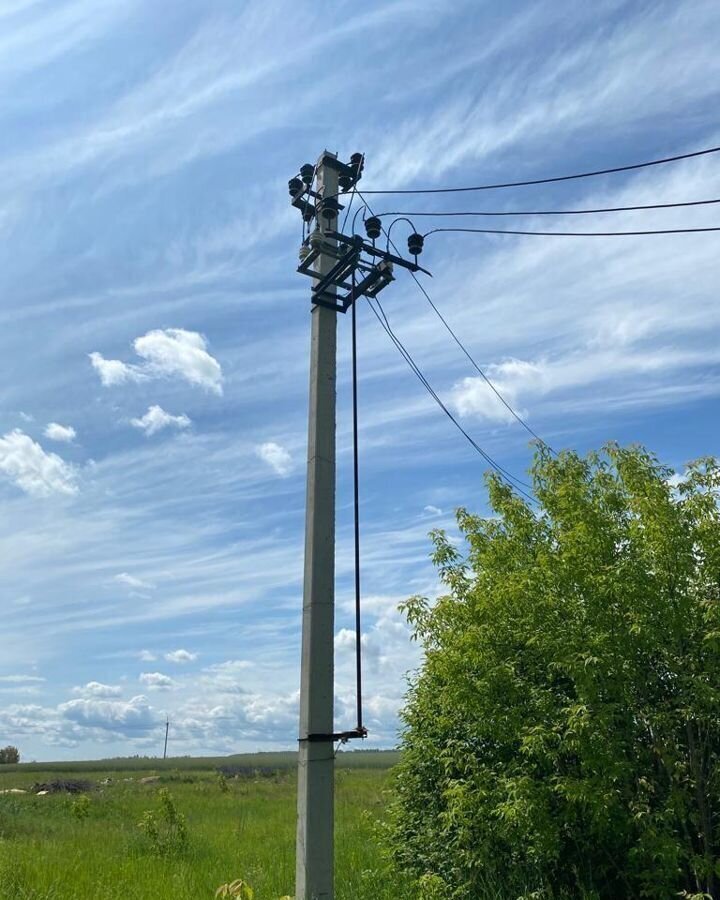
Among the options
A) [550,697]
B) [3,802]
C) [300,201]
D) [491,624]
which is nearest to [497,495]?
[491,624]

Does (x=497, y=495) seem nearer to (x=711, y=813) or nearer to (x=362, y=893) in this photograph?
(x=711, y=813)

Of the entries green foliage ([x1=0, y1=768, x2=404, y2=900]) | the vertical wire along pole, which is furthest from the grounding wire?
green foliage ([x1=0, y1=768, x2=404, y2=900])

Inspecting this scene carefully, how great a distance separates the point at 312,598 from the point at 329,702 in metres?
0.97

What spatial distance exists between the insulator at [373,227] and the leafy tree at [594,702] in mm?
3767

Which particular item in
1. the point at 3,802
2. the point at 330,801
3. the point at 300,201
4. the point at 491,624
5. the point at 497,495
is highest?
the point at 300,201

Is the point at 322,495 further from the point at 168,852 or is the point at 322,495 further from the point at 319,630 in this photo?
the point at 168,852

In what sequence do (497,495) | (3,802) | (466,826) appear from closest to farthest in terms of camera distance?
(466,826), (497,495), (3,802)

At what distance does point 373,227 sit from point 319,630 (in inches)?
177

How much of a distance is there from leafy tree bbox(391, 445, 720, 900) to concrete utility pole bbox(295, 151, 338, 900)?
6.74ft

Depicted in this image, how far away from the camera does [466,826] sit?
8.65m

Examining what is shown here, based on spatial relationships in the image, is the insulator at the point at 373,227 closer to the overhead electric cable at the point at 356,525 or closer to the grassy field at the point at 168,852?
the overhead electric cable at the point at 356,525

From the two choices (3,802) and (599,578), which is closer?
(599,578)

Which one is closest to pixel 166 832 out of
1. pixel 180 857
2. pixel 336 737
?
pixel 180 857

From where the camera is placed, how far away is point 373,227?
8.49m
